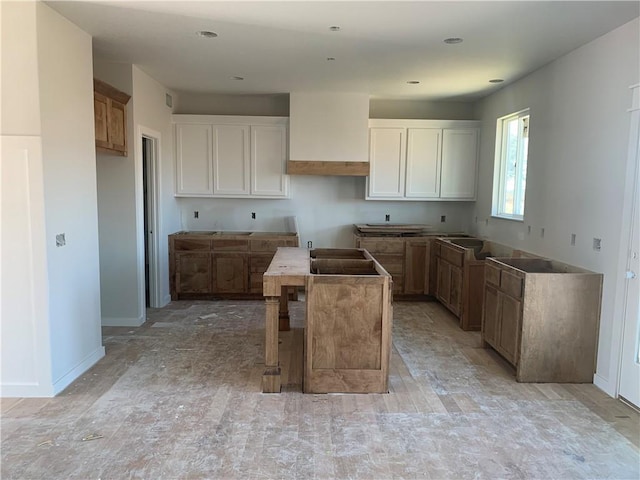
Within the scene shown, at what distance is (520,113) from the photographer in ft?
16.2

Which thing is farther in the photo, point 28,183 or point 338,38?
point 338,38

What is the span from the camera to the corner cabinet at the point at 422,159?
6.00 meters

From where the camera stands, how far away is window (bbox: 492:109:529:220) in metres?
4.92

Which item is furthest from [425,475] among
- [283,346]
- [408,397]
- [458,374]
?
[283,346]

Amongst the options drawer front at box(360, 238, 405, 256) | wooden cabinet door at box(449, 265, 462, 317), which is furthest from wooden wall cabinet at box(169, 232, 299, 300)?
wooden cabinet door at box(449, 265, 462, 317)

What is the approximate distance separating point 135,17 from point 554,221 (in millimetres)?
3883

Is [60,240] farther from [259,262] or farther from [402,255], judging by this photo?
[402,255]

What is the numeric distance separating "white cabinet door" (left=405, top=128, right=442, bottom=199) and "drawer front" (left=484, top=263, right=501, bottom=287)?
2197 millimetres

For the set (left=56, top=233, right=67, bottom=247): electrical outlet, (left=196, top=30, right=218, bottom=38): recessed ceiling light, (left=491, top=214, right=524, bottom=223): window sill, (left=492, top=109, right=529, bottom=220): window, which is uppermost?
(left=196, top=30, right=218, bottom=38): recessed ceiling light

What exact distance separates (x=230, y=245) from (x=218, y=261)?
0.86 feet

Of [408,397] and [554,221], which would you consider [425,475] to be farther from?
[554,221]

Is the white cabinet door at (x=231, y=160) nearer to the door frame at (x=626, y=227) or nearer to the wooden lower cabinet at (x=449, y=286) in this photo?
the wooden lower cabinet at (x=449, y=286)

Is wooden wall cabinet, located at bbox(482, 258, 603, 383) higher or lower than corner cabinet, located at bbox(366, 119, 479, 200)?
lower

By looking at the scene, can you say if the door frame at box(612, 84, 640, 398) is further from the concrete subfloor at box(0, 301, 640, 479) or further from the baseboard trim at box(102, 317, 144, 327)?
the baseboard trim at box(102, 317, 144, 327)
